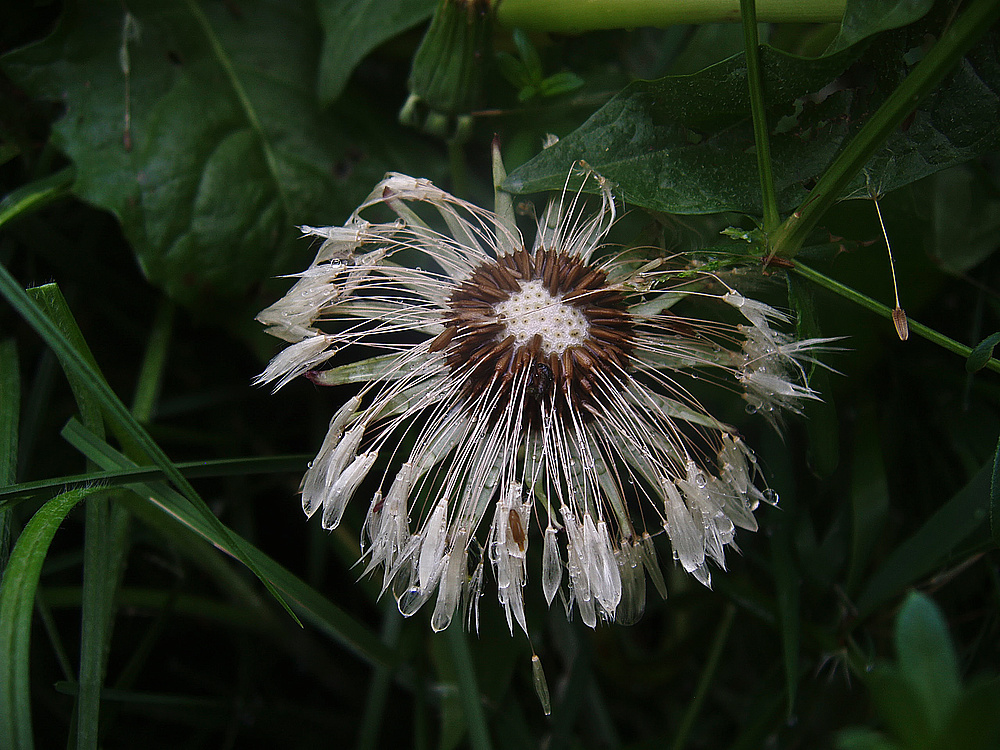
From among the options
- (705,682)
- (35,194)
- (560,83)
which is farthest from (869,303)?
(35,194)

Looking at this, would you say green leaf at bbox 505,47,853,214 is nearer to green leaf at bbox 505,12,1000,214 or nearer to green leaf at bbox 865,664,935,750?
green leaf at bbox 505,12,1000,214

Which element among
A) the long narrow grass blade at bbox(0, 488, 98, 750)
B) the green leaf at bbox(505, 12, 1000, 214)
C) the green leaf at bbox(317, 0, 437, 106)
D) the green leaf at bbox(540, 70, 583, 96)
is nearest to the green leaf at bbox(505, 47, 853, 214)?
the green leaf at bbox(505, 12, 1000, 214)

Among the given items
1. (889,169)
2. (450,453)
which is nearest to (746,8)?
(889,169)

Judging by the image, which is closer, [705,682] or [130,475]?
[130,475]

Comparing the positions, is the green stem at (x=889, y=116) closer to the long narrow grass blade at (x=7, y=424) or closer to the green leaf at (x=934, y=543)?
the green leaf at (x=934, y=543)

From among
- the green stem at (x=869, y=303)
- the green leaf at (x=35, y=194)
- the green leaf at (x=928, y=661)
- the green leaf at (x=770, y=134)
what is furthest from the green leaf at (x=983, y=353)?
the green leaf at (x=35, y=194)

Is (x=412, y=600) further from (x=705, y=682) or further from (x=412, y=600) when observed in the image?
(x=705, y=682)

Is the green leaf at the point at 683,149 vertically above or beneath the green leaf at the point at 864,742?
above
